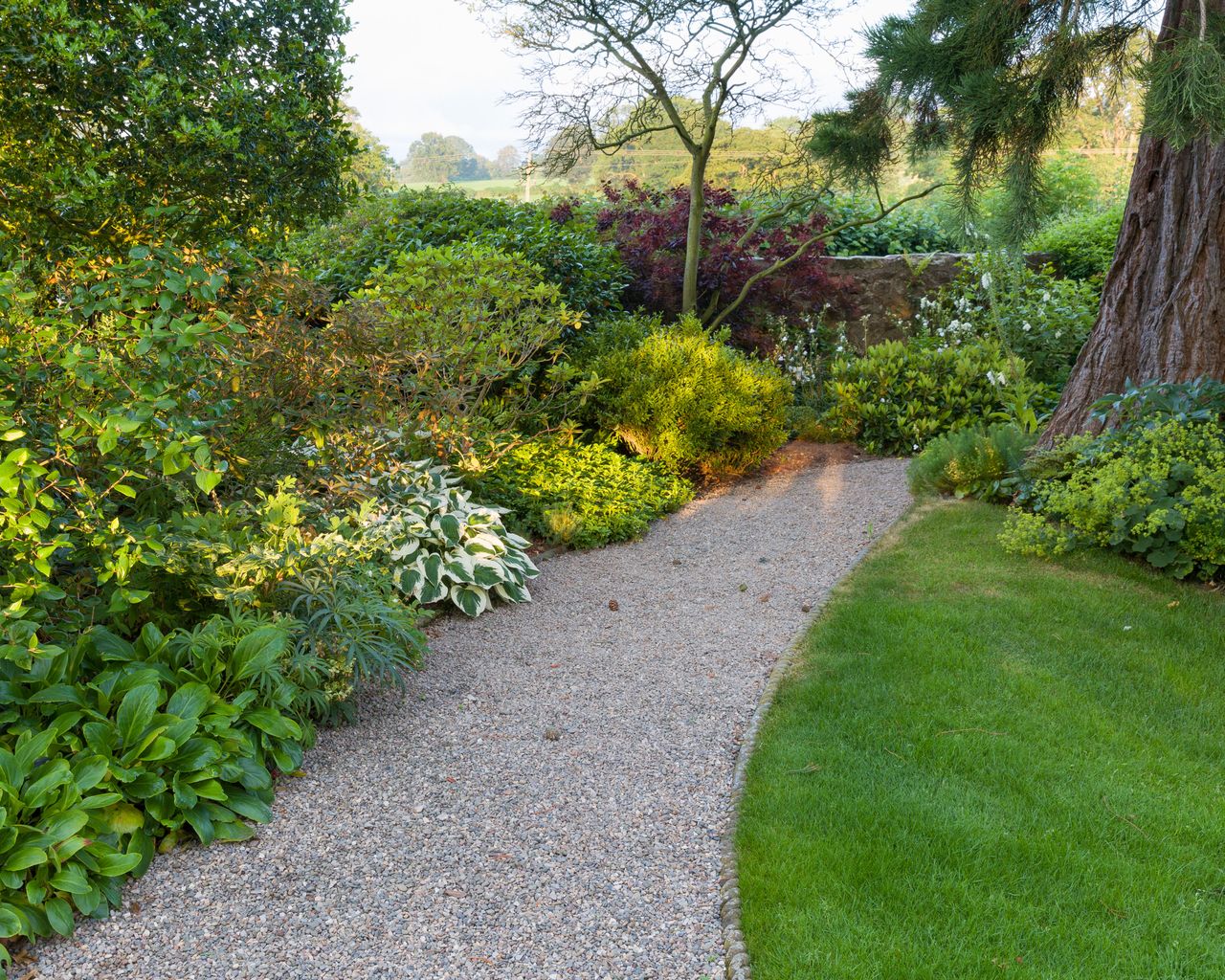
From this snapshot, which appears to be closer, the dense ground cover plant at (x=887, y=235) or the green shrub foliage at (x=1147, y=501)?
the green shrub foliage at (x=1147, y=501)

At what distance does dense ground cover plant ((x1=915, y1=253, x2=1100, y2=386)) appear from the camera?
26.2 feet

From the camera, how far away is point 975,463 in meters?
5.97

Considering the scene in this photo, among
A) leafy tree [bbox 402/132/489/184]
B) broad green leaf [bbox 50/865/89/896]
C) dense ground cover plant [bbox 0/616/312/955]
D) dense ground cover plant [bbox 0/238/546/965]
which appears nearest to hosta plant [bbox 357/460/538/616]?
dense ground cover plant [bbox 0/238/546/965]

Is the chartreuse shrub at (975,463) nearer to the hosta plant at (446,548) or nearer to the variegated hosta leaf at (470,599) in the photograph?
the hosta plant at (446,548)

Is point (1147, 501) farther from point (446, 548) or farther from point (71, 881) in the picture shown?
point (71, 881)

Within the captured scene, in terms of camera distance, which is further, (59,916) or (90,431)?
(90,431)

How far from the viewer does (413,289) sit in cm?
525

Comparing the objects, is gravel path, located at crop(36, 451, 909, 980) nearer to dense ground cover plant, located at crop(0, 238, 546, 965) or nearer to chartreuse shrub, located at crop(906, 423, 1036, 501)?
dense ground cover plant, located at crop(0, 238, 546, 965)

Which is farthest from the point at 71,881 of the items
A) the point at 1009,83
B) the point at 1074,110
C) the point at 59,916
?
the point at 1074,110

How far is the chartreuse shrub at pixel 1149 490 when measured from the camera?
14.2 feet

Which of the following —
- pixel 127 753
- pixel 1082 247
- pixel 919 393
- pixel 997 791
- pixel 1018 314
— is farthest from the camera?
pixel 1082 247

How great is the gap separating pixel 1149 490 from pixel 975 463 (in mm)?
1510

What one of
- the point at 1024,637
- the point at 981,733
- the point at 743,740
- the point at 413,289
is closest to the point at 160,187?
the point at 413,289

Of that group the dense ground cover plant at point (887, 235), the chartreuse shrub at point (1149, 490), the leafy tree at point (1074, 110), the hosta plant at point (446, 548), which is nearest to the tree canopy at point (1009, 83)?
the leafy tree at point (1074, 110)
